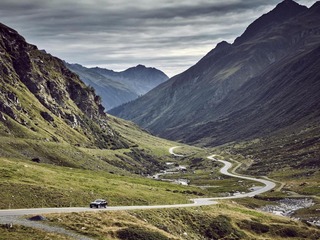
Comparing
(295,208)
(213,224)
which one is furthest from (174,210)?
(295,208)

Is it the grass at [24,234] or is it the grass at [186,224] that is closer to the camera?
the grass at [24,234]

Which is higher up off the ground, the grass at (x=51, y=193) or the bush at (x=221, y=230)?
the grass at (x=51, y=193)

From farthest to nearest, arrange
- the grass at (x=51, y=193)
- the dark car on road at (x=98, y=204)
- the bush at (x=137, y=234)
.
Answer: the dark car on road at (x=98, y=204), the grass at (x=51, y=193), the bush at (x=137, y=234)

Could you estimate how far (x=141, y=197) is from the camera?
10594 cm

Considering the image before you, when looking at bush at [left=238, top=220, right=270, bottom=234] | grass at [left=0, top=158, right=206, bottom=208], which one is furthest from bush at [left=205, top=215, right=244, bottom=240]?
grass at [left=0, top=158, right=206, bottom=208]

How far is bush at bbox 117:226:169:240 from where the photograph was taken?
67312 millimetres

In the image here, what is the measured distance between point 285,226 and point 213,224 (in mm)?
21839

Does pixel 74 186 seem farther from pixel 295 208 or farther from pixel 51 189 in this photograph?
pixel 295 208

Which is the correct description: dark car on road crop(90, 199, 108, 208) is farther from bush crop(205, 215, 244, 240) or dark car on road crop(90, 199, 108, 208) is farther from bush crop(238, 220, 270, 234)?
bush crop(238, 220, 270, 234)

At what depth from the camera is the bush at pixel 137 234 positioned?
2650 inches

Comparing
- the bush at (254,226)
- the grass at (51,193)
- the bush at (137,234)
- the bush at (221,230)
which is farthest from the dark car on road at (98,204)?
the bush at (254,226)

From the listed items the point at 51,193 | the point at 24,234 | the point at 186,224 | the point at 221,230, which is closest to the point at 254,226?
the point at 221,230

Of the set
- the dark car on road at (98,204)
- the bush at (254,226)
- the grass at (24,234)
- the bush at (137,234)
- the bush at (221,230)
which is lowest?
the bush at (254,226)

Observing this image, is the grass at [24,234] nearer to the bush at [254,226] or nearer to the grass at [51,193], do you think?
the grass at [51,193]
